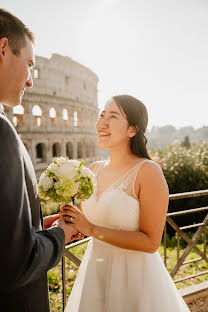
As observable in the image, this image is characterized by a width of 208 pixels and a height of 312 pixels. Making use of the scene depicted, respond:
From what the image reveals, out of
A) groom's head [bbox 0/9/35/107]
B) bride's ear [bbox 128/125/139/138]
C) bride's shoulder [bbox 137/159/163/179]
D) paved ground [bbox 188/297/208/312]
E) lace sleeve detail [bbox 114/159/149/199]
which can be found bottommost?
paved ground [bbox 188/297/208/312]

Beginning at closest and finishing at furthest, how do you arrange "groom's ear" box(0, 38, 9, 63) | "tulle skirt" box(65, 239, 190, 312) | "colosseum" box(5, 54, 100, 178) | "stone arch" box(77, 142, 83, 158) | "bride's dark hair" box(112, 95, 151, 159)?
1. "groom's ear" box(0, 38, 9, 63)
2. "tulle skirt" box(65, 239, 190, 312)
3. "bride's dark hair" box(112, 95, 151, 159)
4. "colosseum" box(5, 54, 100, 178)
5. "stone arch" box(77, 142, 83, 158)

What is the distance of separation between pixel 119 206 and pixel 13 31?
1671 millimetres

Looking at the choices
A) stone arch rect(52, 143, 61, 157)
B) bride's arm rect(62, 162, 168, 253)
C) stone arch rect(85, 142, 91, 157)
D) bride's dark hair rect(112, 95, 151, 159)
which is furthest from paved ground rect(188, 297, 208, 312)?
stone arch rect(85, 142, 91, 157)

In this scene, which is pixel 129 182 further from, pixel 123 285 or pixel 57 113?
pixel 57 113

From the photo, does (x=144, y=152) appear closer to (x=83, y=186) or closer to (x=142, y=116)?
(x=142, y=116)

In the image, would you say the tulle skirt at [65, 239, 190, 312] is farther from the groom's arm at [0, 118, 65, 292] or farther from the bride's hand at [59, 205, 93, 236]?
the groom's arm at [0, 118, 65, 292]

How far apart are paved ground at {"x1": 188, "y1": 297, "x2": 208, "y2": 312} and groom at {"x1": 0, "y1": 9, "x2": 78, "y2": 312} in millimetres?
3011

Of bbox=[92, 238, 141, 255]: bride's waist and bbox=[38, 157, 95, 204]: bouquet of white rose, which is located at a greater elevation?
bbox=[38, 157, 95, 204]: bouquet of white rose

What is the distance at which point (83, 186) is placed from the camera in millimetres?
1928

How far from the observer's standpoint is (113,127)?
2.41 metres

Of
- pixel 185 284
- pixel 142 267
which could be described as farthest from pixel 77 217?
pixel 185 284

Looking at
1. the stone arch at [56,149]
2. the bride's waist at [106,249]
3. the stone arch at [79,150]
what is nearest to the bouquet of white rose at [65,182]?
the bride's waist at [106,249]

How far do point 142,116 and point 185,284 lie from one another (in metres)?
4.07

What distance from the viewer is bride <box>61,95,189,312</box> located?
2037 millimetres
